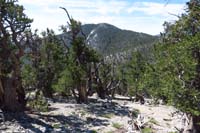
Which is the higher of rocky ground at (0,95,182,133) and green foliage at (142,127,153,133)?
rocky ground at (0,95,182,133)

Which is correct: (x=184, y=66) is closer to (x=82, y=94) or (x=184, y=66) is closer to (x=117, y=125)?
(x=117, y=125)

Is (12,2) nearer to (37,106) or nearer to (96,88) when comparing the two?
(37,106)

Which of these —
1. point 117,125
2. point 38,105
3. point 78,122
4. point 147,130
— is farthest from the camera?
point 38,105

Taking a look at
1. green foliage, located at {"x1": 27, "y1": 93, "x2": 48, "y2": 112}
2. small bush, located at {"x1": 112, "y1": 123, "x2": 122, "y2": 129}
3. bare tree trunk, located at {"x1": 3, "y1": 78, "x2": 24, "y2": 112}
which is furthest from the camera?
green foliage, located at {"x1": 27, "y1": 93, "x2": 48, "y2": 112}

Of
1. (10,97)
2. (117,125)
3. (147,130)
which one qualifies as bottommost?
(147,130)

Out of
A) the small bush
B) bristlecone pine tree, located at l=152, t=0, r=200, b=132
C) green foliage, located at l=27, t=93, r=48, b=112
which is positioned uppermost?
bristlecone pine tree, located at l=152, t=0, r=200, b=132

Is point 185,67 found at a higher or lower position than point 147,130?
higher

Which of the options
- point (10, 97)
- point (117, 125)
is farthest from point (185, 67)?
point (10, 97)

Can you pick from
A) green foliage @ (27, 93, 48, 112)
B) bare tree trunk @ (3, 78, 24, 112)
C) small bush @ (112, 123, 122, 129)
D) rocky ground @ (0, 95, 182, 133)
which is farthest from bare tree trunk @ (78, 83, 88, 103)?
small bush @ (112, 123, 122, 129)

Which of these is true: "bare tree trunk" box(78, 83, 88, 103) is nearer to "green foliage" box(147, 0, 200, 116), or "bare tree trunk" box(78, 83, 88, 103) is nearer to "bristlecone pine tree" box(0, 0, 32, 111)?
"bristlecone pine tree" box(0, 0, 32, 111)

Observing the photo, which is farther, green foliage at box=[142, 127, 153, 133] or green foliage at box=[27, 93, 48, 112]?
green foliage at box=[27, 93, 48, 112]

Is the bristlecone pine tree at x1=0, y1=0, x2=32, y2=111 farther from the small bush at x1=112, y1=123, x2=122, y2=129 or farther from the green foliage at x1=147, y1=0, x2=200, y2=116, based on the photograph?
the green foliage at x1=147, y1=0, x2=200, y2=116

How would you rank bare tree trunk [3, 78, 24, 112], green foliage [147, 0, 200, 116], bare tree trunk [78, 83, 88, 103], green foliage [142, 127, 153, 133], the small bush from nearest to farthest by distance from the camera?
green foliage [147, 0, 200, 116], green foliage [142, 127, 153, 133], the small bush, bare tree trunk [3, 78, 24, 112], bare tree trunk [78, 83, 88, 103]

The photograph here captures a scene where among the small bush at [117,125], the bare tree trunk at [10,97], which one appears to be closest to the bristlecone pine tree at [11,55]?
the bare tree trunk at [10,97]
